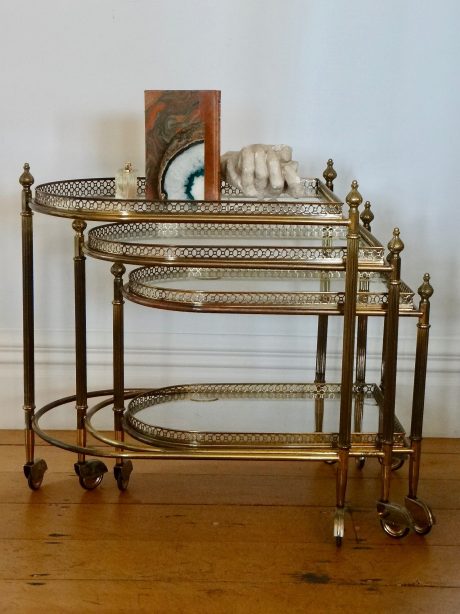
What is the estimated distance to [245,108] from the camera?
2812 mm

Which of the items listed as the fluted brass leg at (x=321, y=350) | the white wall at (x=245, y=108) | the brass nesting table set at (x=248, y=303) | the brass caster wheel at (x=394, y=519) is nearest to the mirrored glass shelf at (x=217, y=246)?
the brass nesting table set at (x=248, y=303)

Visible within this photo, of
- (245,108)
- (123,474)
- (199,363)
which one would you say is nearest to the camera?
(123,474)

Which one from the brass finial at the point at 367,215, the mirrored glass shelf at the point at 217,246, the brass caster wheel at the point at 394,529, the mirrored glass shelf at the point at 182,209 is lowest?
the brass caster wheel at the point at 394,529

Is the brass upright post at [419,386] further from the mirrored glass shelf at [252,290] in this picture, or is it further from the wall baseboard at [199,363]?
the wall baseboard at [199,363]

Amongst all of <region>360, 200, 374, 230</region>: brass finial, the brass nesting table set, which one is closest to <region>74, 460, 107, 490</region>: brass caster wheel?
the brass nesting table set

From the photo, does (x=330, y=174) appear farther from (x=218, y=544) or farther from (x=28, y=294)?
(x=218, y=544)

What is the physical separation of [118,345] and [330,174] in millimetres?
703

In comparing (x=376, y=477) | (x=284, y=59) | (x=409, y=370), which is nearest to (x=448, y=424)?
(x=409, y=370)

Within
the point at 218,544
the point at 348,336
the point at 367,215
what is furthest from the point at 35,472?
the point at 367,215

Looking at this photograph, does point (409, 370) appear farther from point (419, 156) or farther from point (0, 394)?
point (0, 394)

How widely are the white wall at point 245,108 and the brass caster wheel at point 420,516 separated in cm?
65

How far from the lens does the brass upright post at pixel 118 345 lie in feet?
7.91

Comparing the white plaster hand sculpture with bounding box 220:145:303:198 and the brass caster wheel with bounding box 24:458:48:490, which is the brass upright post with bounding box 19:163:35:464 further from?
the white plaster hand sculpture with bounding box 220:145:303:198

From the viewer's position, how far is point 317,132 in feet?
9.25
